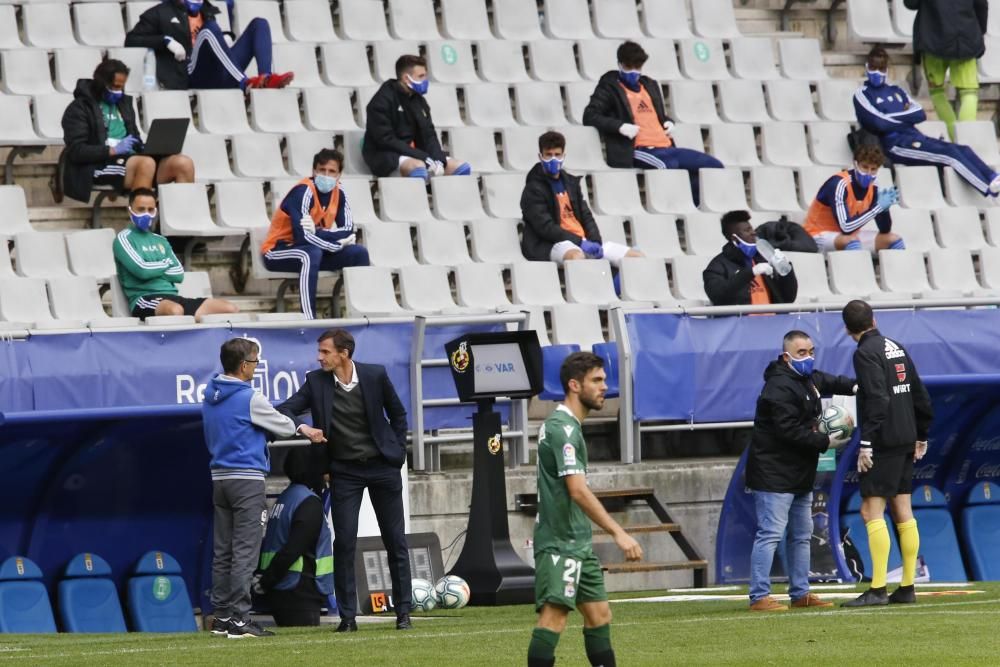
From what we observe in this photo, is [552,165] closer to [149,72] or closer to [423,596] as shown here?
[149,72]

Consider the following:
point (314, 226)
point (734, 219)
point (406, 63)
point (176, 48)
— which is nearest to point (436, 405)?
point (314, 226)

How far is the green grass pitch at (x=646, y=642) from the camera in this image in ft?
33.7

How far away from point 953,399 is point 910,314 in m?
0.80

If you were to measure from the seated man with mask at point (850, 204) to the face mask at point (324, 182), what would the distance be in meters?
5.14

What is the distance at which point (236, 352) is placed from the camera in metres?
12.5

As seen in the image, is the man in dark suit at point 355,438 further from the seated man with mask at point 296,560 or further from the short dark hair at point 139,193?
the short dark hair at point 139,193

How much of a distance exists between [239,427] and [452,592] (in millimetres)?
2529

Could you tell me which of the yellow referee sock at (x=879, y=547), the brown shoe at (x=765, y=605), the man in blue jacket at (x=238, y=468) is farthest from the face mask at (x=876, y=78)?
the man in blue jacket at (x=238, y=468)

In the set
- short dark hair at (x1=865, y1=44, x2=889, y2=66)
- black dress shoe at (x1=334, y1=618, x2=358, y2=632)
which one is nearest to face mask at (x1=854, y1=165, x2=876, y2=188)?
short dark hair at (x1=865, y1=44, x2=889, y2=66)

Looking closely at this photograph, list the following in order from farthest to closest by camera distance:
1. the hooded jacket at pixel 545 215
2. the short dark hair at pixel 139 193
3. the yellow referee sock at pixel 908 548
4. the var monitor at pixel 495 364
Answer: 1. the hooded jacket at pixel 545 215
2. the short dark hair at pixel 139 193
3. the var monitor at pixel 495 364
4. the yellow referee sock at pixel 908 548

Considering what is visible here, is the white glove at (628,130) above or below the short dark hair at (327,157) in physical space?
above

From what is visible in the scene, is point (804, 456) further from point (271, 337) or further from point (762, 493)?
point (271, 337)

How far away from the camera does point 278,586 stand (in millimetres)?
13883

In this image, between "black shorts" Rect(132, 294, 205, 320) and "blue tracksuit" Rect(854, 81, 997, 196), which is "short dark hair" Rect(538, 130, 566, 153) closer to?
"black shorts" Rect(132, 294, 205, 320)
